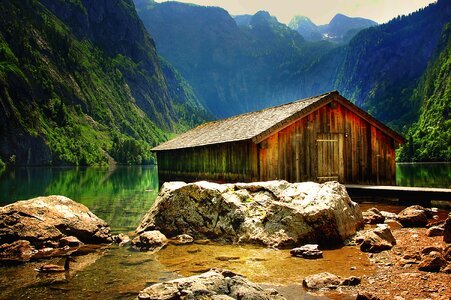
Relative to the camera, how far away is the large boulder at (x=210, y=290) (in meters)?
7.52

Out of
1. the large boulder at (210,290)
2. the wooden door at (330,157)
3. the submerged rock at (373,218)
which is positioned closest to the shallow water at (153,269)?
the large boulder at (210,290)

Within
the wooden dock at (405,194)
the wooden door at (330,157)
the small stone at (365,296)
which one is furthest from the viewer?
the wooden door at (330,157)

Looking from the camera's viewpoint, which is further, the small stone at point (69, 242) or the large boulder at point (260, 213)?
the small stone at point (69, 242)

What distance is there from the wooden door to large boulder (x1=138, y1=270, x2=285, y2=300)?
18.1 metres

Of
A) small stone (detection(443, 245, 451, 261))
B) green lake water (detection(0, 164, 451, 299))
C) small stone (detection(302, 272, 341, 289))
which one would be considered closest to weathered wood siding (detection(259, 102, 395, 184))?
green lake water (detection(0, 164, 451, 299))

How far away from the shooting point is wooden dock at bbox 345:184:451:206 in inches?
784

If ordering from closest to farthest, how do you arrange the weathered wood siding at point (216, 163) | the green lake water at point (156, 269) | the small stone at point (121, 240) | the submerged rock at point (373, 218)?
the green lake water at point (156, 269) → the small stone at point (121, 240) → the submerged rock at point (373, 218) → the weathered wood siding at point (216, 163)

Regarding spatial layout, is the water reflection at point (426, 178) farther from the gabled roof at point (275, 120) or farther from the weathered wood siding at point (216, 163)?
the weathered wood siding at point (216, 163)

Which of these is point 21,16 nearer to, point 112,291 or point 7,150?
point 7,150

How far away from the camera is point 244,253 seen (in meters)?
12.6

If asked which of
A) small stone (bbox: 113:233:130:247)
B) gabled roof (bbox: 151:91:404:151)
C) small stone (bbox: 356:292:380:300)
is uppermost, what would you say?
gabled roof (bbox: 151:91:404:151)

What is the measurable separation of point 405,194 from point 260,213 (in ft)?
37.2

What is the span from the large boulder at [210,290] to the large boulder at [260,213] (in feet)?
17.7

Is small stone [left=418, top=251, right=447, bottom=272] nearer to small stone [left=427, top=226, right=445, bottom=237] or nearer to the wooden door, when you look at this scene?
small stone [left=427, top=226, right=445, bottom=237]
